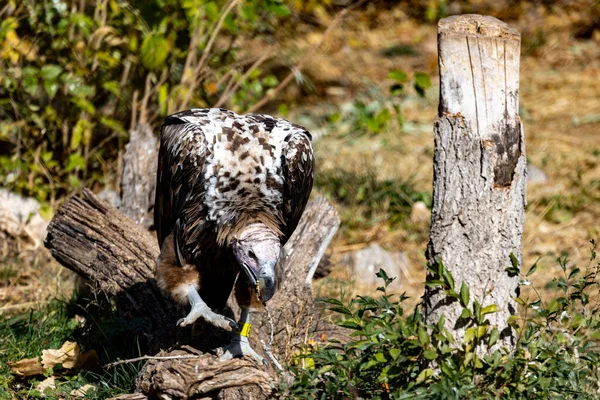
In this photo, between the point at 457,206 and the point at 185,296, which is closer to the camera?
the point at 457,206

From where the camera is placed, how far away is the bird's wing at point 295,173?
385 cm

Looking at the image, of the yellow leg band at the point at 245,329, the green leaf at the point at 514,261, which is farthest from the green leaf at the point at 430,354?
the yellow leg band at the point at 245,329

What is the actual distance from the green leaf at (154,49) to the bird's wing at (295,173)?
1.89m

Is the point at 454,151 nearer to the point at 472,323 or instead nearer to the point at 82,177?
the point at 472,323

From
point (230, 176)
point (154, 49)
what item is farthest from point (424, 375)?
point (154, 49)

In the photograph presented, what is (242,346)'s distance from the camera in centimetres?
381

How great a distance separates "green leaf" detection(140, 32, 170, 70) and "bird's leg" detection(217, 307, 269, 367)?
226 centimetres

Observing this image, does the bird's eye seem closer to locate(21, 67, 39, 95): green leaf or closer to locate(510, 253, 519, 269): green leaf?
locate(510, 253, 519, 269): green leaf

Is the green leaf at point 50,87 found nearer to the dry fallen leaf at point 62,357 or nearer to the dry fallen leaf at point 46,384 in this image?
the dry fallen leaf at point 62,357

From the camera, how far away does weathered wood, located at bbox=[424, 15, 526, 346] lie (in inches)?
121

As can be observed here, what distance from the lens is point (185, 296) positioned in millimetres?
3928

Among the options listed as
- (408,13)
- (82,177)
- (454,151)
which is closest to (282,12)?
(82,177)

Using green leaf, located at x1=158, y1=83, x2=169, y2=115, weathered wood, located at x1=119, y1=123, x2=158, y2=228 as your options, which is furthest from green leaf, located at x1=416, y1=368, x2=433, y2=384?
green leaf, located at x1=158, y1=83, x2=169, y2=115

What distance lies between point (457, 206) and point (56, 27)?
12.7 ft
